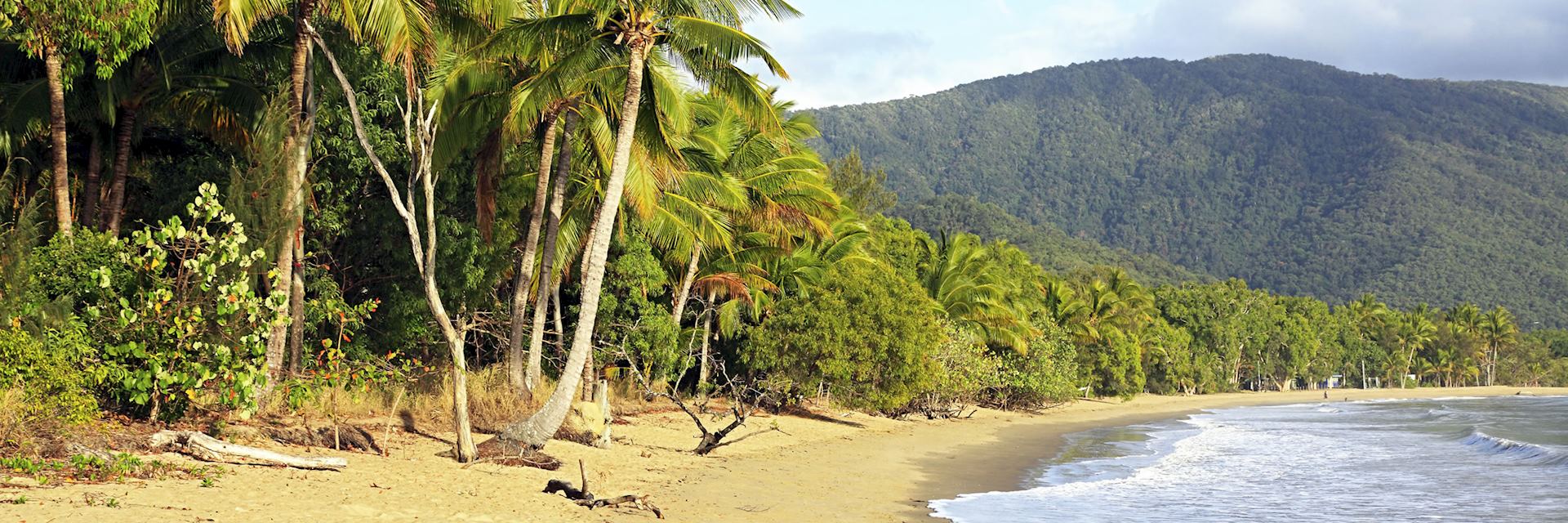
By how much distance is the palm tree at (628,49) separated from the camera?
600 inches

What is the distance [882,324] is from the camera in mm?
29875

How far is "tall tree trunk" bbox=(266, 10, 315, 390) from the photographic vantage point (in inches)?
627

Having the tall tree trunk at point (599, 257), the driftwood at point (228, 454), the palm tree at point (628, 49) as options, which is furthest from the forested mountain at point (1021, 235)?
the driftwood at point (228, 454)

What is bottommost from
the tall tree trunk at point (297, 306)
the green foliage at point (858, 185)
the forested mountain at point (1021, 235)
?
the tall tree trunk at point (297, 306)

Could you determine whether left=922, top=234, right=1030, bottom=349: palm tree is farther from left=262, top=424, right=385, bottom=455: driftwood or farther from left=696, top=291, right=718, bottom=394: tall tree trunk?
left=262, top=424, right=385, bottom=455: driftwood

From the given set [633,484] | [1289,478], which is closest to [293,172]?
[633,484]

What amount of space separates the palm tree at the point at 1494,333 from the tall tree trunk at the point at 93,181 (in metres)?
141

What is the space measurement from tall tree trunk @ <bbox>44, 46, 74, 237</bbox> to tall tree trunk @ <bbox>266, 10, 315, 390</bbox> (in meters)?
2.58

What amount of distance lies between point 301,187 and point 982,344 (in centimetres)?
2685

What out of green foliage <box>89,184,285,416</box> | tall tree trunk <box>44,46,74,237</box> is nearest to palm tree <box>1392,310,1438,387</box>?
green foliage <box>89,184,285,416</box>

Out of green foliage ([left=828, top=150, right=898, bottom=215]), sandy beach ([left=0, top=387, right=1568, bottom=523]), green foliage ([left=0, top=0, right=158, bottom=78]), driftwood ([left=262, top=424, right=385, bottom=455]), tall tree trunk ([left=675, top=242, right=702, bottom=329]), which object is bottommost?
sandy beach ([left=0, top=387, right=1568, bottom=523])

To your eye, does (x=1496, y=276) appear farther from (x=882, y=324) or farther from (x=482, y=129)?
(x=482, y=129)

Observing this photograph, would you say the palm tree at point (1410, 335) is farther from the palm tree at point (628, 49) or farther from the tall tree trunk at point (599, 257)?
the tall tree trunk at point (599, 257)

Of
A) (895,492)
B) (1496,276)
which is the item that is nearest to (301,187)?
(895,492)
